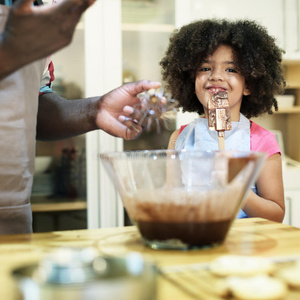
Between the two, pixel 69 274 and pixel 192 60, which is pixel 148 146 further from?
pixel 69 274

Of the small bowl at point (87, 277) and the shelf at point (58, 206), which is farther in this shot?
the shelf at point (58, 206)

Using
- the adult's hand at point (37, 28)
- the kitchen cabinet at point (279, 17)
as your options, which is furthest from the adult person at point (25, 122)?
the kitchen cabinet at point (279, 17)

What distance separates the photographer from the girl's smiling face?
141 centimetres

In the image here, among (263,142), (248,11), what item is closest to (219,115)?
(263,142)

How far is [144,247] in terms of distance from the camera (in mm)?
632

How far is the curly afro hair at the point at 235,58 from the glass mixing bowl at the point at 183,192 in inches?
35.1

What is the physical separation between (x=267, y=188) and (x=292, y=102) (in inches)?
57.2

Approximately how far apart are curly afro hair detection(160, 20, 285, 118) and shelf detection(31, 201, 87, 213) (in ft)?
2.79

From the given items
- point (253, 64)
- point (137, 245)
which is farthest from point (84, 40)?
point (137, 245)

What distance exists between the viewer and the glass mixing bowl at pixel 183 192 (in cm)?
60

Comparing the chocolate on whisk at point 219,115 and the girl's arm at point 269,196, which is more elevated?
the chocolate on whisk at point 219,115

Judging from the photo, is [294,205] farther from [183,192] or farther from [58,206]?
[183,192]

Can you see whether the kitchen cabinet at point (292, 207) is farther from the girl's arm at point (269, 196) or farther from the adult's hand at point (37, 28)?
the adult's hand at point (37, 28)

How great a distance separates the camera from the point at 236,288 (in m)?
0.41
